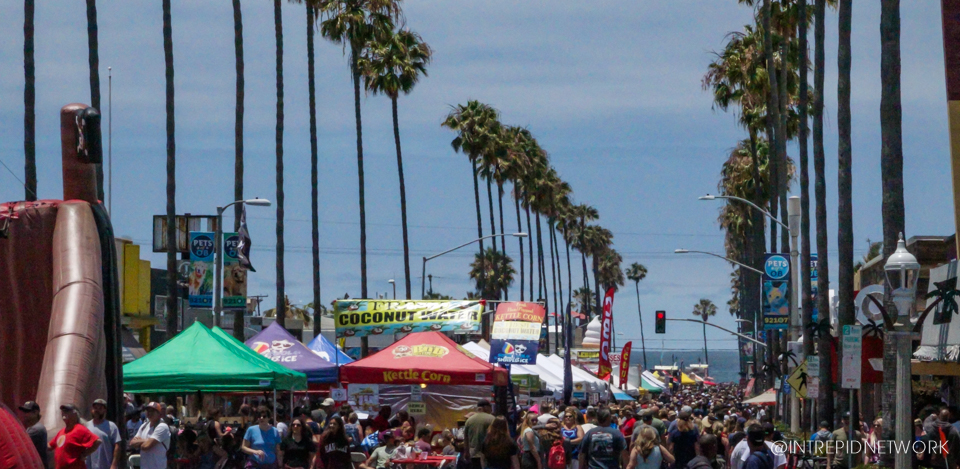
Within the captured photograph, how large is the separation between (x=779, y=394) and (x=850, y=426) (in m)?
27.5

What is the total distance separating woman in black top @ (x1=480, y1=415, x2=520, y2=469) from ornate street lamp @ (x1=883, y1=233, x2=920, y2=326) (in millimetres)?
5683

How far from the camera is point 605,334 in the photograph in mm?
32281

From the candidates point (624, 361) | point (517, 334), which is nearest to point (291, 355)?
point (517, 334)

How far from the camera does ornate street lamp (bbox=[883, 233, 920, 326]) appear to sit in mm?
15219

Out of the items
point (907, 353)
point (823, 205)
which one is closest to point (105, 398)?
point (907, 353)

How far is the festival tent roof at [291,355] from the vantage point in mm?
24234

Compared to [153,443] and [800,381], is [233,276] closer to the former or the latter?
[800,381]

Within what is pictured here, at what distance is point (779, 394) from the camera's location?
44.1 metres

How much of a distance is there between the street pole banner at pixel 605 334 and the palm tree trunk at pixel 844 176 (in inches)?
346

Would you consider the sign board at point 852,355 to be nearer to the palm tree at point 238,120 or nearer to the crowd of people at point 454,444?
the crowd of people at point 454,444

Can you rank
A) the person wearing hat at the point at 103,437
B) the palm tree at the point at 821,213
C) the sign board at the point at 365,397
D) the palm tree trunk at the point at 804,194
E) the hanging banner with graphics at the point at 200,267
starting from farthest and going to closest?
the hanging banner with graphics at the point at 200,267
the palm tree trunk at the point at 804,194
the palm tree at the point at 821,213
the sign board at the point at 365,397
the person wearing hat at the point at 103,437

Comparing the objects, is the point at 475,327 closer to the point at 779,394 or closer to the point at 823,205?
the point at 823,205

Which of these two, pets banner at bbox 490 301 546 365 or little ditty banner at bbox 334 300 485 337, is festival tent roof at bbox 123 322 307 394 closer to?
little ditty banner at bbox 334 300 485 337

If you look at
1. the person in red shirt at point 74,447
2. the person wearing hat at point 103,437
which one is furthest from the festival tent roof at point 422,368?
the person in red shirt at point 74,447
